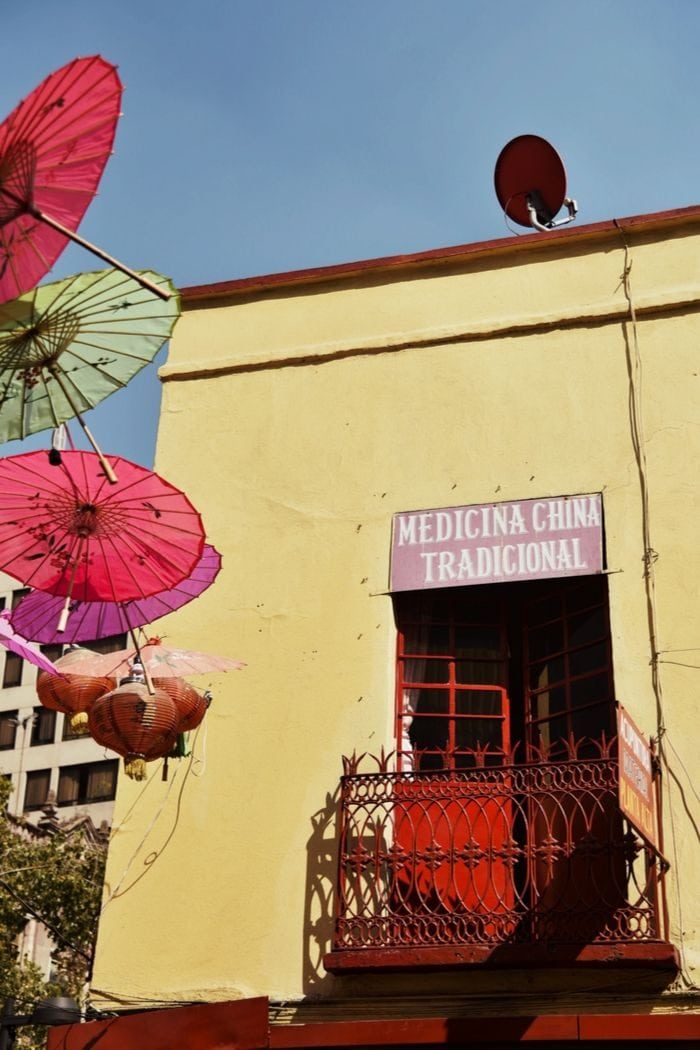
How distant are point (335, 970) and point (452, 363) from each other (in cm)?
447

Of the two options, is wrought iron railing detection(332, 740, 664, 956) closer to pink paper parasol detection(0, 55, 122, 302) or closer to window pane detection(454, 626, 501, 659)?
window pane detection(454, 626, 501, 659)

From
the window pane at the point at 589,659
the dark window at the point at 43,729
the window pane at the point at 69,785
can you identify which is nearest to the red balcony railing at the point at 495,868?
the window pane at the point at 589,659

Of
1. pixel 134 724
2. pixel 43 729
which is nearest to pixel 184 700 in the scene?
pixel 134 724

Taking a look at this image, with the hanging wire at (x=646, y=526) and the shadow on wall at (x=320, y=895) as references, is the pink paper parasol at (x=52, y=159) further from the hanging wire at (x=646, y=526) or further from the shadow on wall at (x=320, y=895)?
the hanging wire at (x=646, y=526)

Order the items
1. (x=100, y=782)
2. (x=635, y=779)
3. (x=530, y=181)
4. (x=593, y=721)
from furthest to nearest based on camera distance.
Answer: (x=100, y=782), (x=530, y=181), (x=593, y=721), (x=635, y=779)

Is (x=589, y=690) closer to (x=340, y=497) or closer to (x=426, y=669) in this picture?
(x=426, y=669)

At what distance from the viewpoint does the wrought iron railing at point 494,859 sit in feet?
26.6

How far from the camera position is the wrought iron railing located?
26.6 ft

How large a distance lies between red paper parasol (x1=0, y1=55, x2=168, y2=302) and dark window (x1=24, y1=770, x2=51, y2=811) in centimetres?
4268

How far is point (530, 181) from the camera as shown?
468 inches

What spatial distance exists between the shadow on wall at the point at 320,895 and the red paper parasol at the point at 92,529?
1.87 metres

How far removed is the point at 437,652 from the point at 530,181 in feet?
14.3

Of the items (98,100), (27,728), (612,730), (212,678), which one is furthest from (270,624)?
(27,728)

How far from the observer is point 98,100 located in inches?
263
